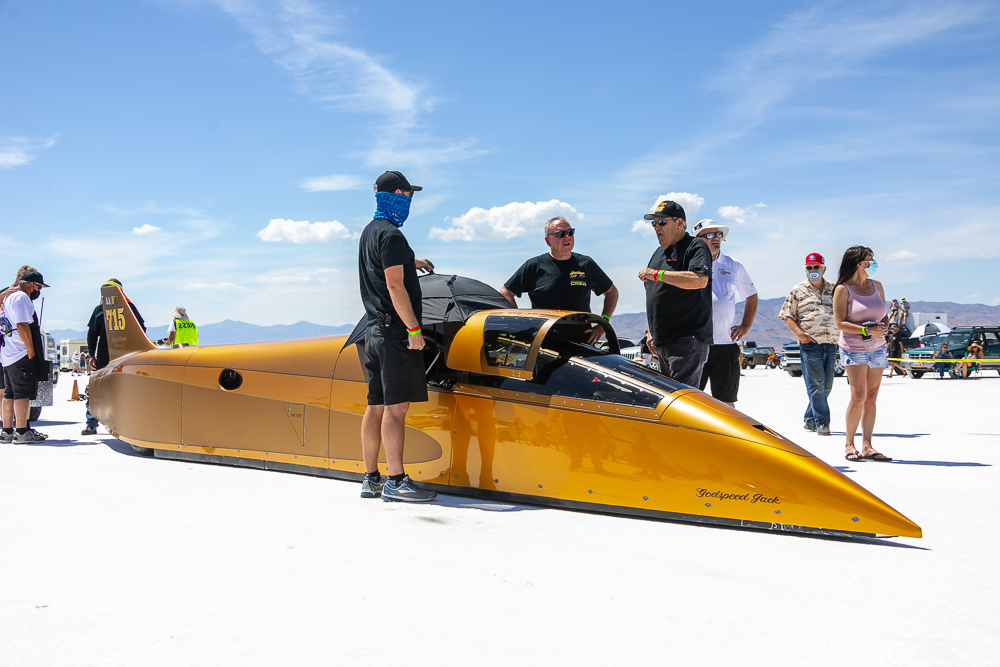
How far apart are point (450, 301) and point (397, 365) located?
79 cm

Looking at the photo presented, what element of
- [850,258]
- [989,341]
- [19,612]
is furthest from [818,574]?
[989,341]

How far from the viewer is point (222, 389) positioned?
5.41 m

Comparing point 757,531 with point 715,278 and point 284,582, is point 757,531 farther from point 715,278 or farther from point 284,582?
point 715,278

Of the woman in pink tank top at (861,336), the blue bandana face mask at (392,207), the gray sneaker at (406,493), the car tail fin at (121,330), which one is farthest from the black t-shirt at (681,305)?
the car tail fin at (121,330)

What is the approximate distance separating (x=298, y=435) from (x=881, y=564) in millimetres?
3912

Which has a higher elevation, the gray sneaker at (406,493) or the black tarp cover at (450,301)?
the black tarp cover at (450,301)

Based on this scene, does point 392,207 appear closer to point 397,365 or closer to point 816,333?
point 397,365

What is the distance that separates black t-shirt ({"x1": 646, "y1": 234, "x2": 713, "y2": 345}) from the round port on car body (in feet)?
11.1

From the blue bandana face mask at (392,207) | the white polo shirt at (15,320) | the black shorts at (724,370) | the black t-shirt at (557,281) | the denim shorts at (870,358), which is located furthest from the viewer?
the white polo shirt at (15,320)

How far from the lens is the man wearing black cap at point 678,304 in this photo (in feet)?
15.9

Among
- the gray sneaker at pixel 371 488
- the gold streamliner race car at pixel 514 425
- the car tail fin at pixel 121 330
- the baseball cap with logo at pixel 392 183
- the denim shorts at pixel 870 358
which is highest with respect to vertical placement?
the baseball cap with logo at pixel 392 183

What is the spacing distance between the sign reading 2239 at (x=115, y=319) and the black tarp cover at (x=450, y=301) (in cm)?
336

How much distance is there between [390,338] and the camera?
13.5 feet

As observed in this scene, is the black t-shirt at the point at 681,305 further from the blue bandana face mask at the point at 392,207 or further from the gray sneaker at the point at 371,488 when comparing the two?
the gray sneaker at the point at 371,488
